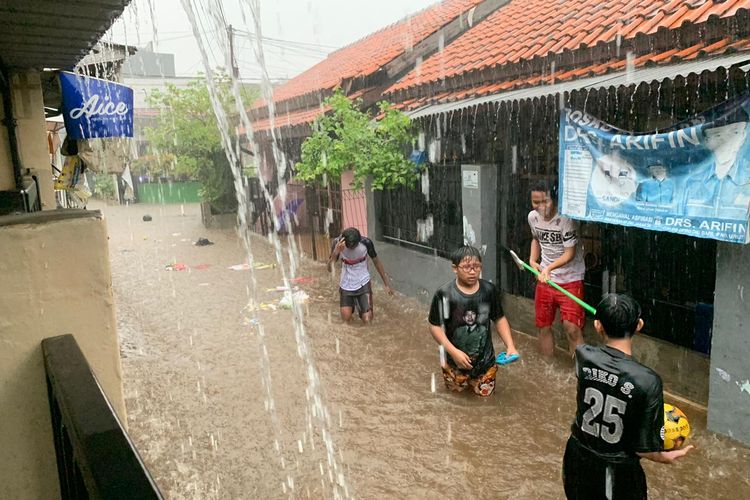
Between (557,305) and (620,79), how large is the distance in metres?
2.52

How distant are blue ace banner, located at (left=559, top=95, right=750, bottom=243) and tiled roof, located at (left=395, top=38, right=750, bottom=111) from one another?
45 centimetres

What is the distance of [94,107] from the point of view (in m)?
7.29

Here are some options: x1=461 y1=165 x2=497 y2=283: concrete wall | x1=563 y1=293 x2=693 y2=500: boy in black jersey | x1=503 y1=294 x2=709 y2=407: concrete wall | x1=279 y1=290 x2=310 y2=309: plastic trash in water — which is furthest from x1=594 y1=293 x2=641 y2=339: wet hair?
x1=279 y1=290 x2=310 y2=309: plastic trash in water

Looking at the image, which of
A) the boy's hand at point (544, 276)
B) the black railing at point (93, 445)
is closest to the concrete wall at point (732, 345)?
the boy's hand at point (544, 276)

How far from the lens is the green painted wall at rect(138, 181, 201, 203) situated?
33.3 m

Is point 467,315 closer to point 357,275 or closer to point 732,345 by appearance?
point 732,345

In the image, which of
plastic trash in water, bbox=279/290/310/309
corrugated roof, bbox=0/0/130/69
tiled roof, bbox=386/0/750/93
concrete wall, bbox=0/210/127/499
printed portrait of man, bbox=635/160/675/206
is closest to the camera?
Result: concrete wall, bbox=0/210/127/499

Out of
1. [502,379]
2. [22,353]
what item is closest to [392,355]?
[502,379]

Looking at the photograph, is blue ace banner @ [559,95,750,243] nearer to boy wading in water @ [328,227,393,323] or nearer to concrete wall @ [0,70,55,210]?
boy wading in water @ [328,227,393,323]

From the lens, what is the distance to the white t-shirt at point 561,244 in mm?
6164

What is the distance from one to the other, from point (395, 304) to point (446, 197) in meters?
2.05

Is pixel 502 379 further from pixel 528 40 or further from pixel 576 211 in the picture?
pixel 528 40

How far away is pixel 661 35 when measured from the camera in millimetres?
5320

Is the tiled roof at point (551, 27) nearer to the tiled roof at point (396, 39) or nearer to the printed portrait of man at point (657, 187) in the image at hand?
the tiled roof at point (396, 39)
